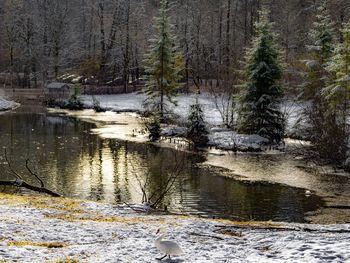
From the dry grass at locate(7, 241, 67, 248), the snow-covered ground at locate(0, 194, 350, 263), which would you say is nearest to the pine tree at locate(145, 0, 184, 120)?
the snow-covered ground at locate(0, 194, 350, 263)

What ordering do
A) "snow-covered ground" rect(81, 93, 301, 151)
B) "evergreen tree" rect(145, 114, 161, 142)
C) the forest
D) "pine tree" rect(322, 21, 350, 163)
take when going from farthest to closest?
"evergreen tree" rect(145, 114, 161, 142) < "snow-covered ground" rect(81, 93, 301, 151) < "pine tree" rect(322, 21, 350, 163) < the forest

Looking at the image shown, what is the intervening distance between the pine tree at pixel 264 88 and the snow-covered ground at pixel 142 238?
2145 cm

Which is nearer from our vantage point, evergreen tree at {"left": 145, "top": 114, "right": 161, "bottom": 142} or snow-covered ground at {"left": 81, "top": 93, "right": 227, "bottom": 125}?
evergreen tree at {"left": 145, "top": 114, "right": 161, "bottom": 142}

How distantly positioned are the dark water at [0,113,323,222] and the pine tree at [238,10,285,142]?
6.67 m

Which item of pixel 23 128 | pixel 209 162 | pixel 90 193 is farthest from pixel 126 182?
pixel 23 128

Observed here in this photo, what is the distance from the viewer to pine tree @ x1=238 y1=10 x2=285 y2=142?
35.4 meters

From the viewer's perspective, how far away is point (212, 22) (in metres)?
73.9

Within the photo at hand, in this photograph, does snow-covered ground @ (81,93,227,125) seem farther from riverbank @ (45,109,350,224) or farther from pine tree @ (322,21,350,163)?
pine tree @ (322,21,350,163)

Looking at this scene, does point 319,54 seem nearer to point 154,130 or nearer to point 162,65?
point 162,65

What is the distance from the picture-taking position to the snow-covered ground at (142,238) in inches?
411

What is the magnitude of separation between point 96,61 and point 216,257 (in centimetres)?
6832

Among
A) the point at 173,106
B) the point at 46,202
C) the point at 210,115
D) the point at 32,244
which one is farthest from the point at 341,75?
the point at 32,244

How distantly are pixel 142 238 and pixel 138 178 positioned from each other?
1301 cm

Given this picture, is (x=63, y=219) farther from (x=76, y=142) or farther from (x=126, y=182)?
(x=76, y=142)
